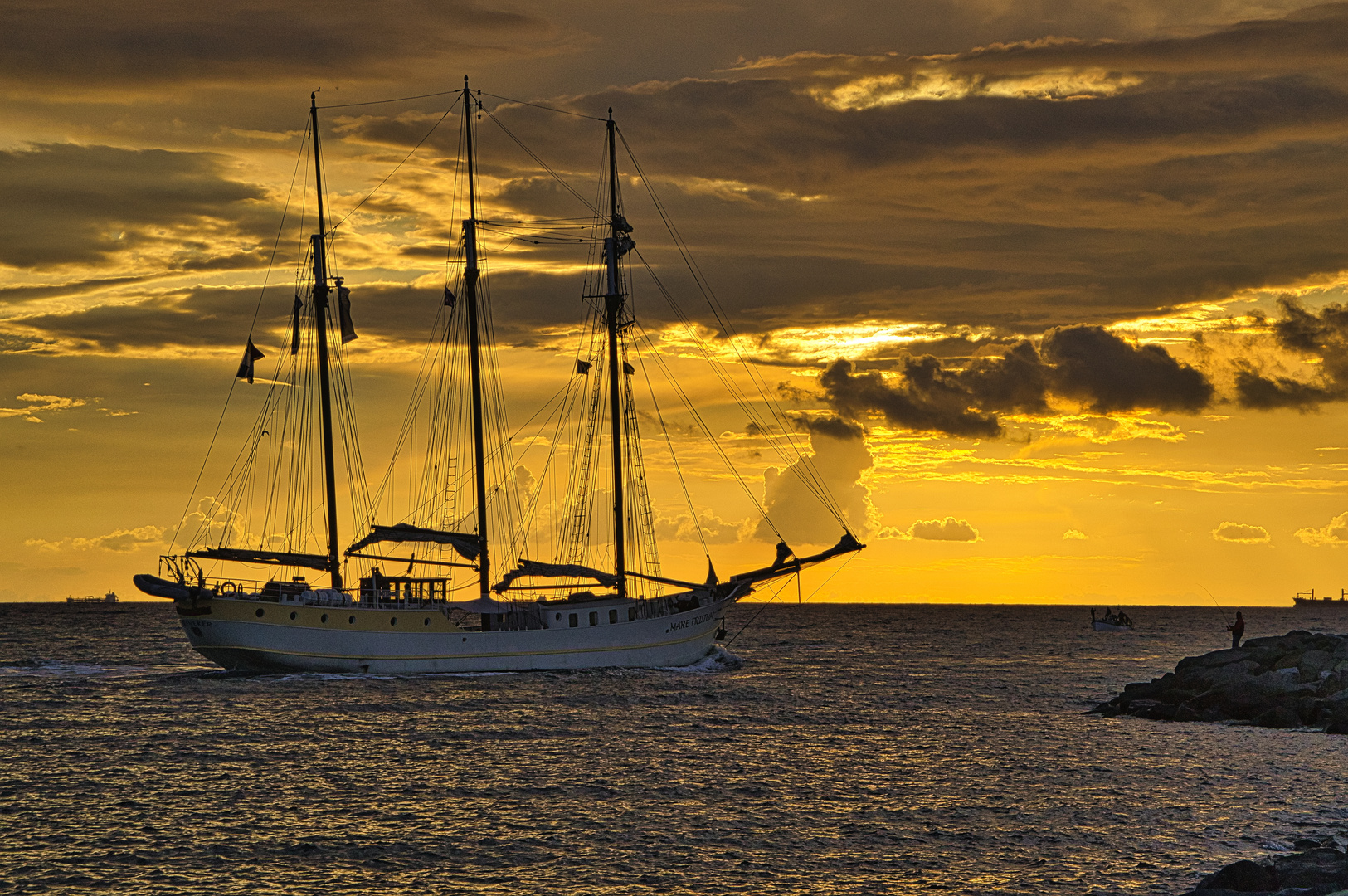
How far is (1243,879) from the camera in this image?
24.2m

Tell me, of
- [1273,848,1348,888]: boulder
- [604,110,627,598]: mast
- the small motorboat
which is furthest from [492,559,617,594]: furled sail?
the small motorboat

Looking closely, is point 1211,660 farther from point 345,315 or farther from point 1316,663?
point 345,315


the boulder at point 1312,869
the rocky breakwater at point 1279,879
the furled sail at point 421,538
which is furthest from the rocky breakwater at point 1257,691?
the furled sail at point 421,538

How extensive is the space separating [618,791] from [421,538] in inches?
1627

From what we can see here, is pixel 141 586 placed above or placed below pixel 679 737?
above

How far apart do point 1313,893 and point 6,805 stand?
33.8 meters

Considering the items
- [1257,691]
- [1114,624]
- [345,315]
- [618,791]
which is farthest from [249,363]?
[1114,624]

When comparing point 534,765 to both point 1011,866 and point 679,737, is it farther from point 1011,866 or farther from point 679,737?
point 1011,866

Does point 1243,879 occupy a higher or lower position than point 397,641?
lower

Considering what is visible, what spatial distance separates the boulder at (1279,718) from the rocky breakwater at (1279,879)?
29.2 meters

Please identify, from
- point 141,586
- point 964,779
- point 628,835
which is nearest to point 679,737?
point 964,779

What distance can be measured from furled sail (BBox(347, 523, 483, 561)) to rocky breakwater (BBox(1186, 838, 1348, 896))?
57.5m

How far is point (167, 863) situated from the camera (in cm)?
2861

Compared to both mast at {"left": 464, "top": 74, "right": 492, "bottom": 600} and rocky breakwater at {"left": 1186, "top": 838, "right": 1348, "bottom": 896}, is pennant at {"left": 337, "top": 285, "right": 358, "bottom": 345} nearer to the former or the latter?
mast at {"left": 464, "top": 74, "right": 492, "bottom": 600}
